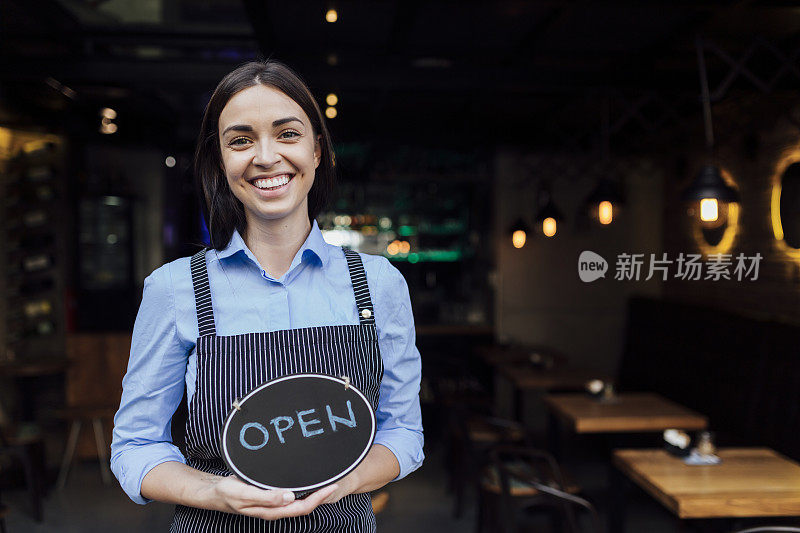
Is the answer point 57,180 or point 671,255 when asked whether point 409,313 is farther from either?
point 57,180

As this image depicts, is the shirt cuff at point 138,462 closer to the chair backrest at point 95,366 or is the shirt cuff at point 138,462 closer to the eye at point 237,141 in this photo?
the eye at point 237,141

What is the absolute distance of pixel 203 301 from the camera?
1175mm

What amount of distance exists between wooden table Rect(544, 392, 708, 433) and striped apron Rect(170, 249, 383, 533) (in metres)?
2.99

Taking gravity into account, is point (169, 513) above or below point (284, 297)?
below

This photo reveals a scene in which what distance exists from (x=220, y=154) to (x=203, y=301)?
0.98ft

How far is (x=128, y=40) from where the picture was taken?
4734 mm

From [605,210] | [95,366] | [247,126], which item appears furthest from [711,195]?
[95,366]

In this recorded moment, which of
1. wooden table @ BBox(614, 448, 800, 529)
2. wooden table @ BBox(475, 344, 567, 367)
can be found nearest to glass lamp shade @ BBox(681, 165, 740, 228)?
wooden table @ BBox(614, 448, 800, 529)

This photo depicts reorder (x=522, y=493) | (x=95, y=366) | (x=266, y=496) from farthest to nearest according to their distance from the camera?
(x=95, y=366)
(x=522, y=493)
(x=266, y=496)

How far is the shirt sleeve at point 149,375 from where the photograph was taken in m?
1.16

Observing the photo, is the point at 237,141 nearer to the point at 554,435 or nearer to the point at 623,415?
the point at 623,415

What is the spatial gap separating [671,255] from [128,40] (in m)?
3.98

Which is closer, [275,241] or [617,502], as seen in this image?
[275,241]

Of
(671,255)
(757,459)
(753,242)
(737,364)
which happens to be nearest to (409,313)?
(671,255)
